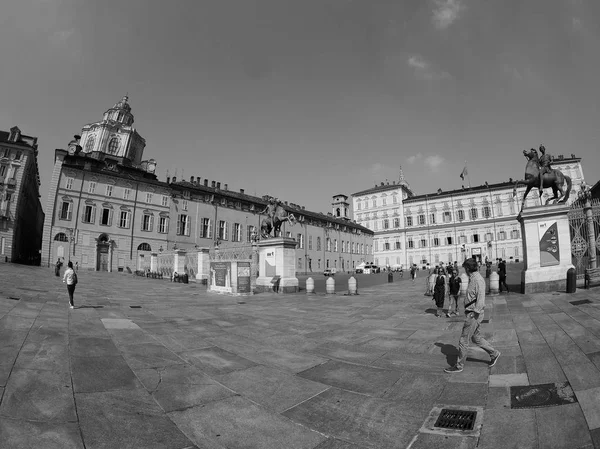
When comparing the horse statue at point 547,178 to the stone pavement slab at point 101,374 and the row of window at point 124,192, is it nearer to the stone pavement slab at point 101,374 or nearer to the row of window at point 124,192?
the stone pavement slab at point 101,374

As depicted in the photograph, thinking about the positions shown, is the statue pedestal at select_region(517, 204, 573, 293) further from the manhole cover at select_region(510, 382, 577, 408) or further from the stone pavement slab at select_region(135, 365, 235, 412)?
the stone pavement slab at select_region(135, 365, 235, 412)

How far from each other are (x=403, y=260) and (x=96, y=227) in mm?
67734

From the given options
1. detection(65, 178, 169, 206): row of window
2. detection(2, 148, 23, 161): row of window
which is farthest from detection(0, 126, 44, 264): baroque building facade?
detection(65, 178, 169, 206): row of window

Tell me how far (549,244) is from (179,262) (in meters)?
26.9

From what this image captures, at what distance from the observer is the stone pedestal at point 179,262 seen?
93.3 ft

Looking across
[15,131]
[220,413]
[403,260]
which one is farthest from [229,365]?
[403,260]

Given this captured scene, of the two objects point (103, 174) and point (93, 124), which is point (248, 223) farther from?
point (93, 124)

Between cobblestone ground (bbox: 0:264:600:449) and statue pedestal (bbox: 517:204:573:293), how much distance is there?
418 centimetres

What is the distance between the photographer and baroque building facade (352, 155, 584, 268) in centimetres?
6950

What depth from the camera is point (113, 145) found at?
200ft

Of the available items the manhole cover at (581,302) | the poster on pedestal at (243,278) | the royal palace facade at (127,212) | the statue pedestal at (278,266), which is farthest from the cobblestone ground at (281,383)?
the royal palace facade at (127,212)

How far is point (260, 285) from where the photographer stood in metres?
19.2

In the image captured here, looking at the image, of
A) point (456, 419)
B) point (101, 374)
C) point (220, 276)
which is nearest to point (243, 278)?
point (220, 276)

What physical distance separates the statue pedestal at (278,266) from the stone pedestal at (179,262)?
1222cm
